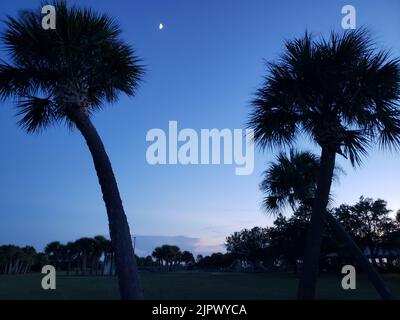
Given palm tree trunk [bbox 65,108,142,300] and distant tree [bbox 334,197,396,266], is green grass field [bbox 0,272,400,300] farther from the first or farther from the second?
distant tree [bbox 334,197,396,266]

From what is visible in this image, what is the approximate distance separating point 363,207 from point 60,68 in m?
47.3

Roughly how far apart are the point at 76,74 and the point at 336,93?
6142 millimetres

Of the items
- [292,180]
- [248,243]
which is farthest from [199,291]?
[248,243]

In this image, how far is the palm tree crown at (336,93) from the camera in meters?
9.09

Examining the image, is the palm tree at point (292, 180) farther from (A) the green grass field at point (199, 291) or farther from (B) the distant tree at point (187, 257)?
(B) the distant tree at point (187, 257)

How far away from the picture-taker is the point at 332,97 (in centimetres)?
941

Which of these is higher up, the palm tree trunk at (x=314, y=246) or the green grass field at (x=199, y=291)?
the palm tree trunk at (x=314, y=246)

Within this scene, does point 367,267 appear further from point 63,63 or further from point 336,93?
point 63,63

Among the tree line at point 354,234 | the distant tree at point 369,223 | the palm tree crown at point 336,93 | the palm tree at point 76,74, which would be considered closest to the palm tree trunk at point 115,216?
the palm tree at point 76,74

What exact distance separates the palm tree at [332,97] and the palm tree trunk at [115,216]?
13.5ft

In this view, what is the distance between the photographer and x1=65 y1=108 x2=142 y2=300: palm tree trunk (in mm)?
7416

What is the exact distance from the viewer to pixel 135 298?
285 inches
